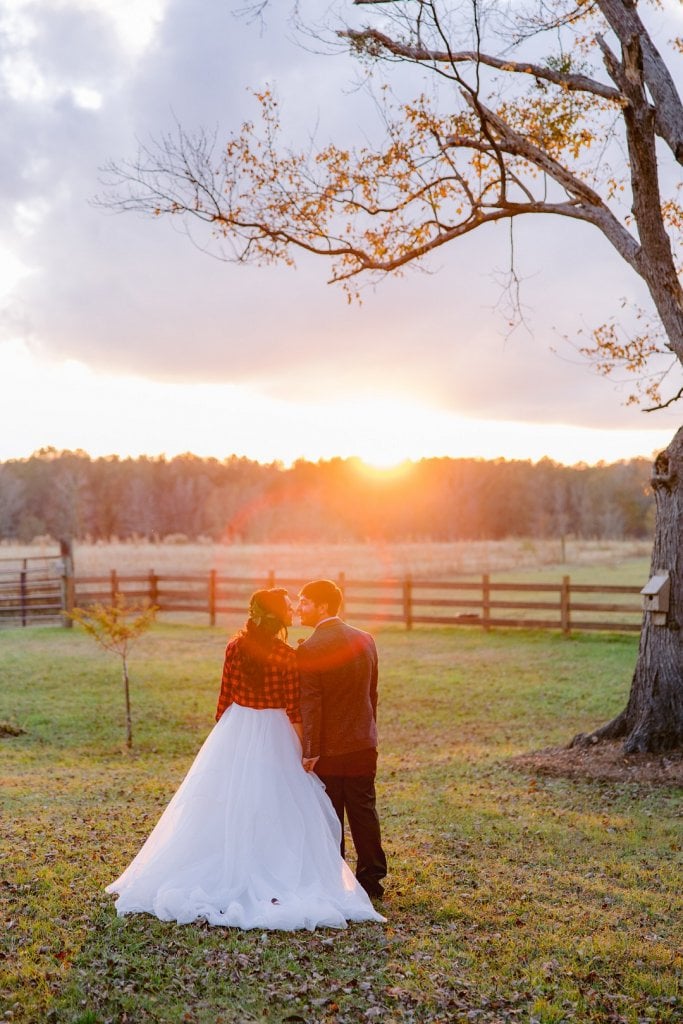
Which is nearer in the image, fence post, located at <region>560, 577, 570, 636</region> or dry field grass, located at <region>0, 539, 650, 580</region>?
fence post, located at <region>560, 577, 570, 636</region>

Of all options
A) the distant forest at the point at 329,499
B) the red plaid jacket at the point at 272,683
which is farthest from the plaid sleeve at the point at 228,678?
the distant forest at the point at 329,499

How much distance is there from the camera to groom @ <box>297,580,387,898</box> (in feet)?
17.7

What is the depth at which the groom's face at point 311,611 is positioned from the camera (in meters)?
5.38

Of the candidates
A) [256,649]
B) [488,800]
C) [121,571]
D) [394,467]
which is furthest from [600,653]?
[394,467]

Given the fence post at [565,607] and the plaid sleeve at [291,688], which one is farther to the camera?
the fence post at [565,607]

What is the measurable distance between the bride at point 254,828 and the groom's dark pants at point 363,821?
162 mm

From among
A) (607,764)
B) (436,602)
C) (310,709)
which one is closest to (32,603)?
(436,602)

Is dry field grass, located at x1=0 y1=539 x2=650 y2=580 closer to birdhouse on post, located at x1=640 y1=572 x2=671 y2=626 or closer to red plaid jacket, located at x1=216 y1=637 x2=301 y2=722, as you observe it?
birdhouse on post, located at x1=640 y1=572 x2=671 y2=626

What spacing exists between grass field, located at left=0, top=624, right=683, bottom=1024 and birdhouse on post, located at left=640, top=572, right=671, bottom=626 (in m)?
1.83

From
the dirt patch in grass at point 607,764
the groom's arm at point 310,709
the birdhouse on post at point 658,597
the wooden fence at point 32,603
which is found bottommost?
the dirt patch in grass at point 607,764

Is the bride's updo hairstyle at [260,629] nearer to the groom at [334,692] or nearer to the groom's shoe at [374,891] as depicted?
the groom at [334,692]

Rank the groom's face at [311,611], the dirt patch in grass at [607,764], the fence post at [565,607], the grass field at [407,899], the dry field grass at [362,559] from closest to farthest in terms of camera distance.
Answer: the grass field at [407,899], the groom's face at [311,611], the dirt patch in grass at [607,764], the fence post at [565,607], the dry field grass at [362,559]

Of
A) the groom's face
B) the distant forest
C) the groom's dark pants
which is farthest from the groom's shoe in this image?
the distant forest

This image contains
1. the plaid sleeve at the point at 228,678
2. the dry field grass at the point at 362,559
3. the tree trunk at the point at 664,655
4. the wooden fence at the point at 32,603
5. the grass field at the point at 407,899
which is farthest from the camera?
the dry field grass at the point at 362,559
